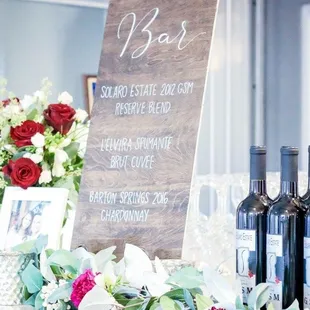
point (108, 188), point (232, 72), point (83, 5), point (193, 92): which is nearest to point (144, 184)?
point (108, 188)

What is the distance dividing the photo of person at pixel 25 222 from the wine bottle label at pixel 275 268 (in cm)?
55

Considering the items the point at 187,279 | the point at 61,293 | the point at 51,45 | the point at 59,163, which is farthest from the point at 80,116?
the point at 51,45

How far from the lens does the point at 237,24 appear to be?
4.80m

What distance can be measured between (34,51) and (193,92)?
12.2ft

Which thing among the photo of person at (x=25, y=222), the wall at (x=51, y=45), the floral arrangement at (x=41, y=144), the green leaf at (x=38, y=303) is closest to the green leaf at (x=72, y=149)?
the floral arrangement at (x=41, y=144)

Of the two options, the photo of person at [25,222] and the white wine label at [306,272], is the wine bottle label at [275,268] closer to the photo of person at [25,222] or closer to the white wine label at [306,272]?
the white wine label at [306,272]

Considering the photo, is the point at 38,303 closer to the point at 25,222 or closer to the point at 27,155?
the point at 25,222

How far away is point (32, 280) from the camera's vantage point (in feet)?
4.25

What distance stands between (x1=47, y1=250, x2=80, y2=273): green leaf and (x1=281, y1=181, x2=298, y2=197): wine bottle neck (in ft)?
1.20

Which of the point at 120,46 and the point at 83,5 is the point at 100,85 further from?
the point at 83,5

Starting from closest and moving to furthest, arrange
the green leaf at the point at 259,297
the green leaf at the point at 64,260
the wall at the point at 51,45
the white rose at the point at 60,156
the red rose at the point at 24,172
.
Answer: the green leaf at the point at 259,297 → the green leaf at the point at 64,260 → the red rose at the point at 24,172 → the white rose at the point at 60,156 → the wall at the point at 51,45

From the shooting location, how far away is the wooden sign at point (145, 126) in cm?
133

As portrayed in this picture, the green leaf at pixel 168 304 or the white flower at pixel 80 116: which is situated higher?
the white flower at pixel 80 116

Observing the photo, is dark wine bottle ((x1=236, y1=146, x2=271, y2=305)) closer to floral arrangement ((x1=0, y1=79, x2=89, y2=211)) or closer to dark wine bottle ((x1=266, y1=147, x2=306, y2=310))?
dark wine bottle ((x1=266, y1=147, x2=306, y2=310))
